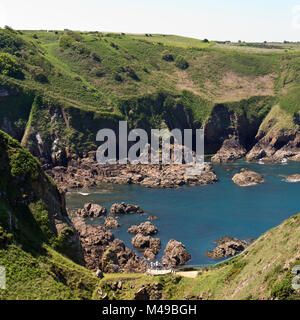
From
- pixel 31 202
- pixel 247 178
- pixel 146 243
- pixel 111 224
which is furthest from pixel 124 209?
pixel 31 202

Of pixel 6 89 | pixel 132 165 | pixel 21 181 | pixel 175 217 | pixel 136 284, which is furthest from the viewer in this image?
pixel 6 89

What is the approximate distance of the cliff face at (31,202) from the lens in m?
70.6

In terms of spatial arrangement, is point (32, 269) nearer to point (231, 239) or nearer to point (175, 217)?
point (231, 239)

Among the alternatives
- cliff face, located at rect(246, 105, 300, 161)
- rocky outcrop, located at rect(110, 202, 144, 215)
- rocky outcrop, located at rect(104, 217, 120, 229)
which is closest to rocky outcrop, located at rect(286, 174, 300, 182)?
cliff face, located at rect(246, 105, 300, 161)

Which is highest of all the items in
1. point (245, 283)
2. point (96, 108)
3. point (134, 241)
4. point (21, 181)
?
point (96, 108)

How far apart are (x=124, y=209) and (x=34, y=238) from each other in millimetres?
55032

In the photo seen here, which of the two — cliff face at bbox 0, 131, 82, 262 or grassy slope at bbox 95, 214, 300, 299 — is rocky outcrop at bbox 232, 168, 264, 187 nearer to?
grassy slope at bbox 95, 214, 300, 299

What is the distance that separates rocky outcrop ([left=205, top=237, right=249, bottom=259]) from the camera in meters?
95.0

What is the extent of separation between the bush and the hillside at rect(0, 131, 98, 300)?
114910 millimetres

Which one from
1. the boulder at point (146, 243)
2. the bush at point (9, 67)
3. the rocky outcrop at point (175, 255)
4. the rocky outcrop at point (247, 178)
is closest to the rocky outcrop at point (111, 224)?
the boulder at point (146, 243)

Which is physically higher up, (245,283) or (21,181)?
(21,181)

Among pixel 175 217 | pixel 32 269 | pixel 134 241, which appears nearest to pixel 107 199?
pixel 175 217
